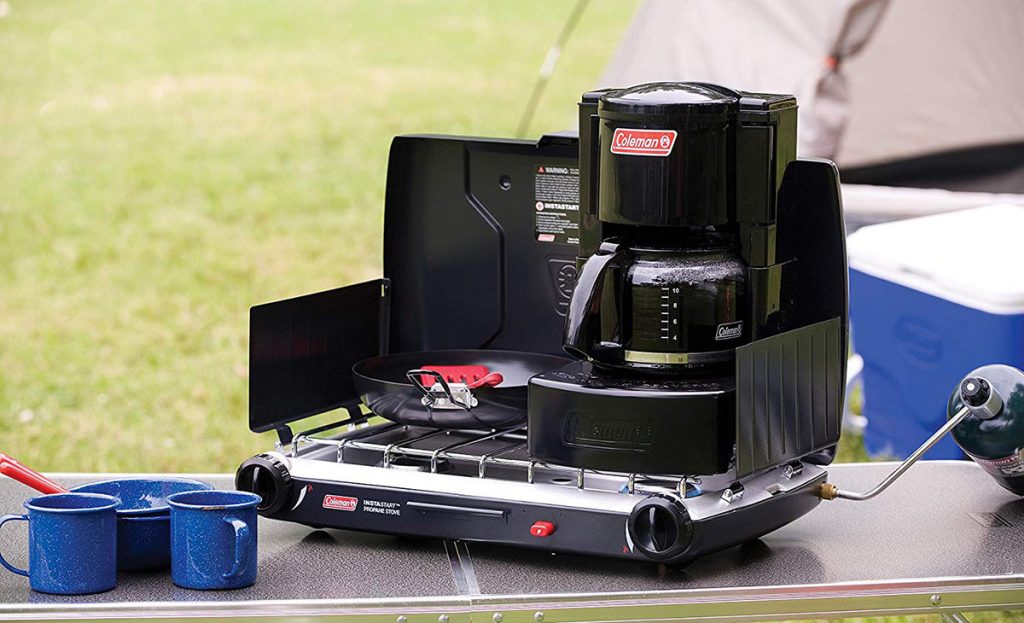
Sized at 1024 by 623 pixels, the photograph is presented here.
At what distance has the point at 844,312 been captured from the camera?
1.64m

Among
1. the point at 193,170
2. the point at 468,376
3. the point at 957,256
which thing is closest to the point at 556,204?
the point at 468,376

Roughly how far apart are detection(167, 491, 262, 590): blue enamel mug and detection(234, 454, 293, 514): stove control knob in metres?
0.14

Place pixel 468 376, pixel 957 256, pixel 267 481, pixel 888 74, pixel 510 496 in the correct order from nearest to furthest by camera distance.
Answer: pixel 510 496 → pixel 267 481 → pixel 468 376 → pixel 957 256 → pixel 888 74

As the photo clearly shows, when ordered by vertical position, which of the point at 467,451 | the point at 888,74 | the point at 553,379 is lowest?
the point at 467,451

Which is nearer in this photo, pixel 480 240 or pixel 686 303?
pixel 686 303

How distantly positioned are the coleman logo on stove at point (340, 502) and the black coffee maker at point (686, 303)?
0.22 m

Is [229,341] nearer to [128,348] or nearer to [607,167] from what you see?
[128,348]

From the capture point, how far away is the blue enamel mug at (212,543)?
1.46 m

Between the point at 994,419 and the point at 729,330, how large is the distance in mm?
391

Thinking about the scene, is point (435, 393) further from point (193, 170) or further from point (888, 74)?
point (193, 170)

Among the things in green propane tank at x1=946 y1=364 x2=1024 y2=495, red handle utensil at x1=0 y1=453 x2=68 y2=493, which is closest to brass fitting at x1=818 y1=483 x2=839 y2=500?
green propane tank at x1=946 y1=364 x2=1024 y2=495

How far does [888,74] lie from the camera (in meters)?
4.09

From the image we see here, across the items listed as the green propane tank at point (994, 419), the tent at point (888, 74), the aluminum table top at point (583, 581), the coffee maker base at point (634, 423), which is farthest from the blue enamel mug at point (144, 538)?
the tent at point (888, 74)

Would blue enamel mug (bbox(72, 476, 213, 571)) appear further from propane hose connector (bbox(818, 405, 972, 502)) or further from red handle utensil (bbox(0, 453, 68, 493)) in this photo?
propane hose connector (bbox(818, 405, 972, 502))
